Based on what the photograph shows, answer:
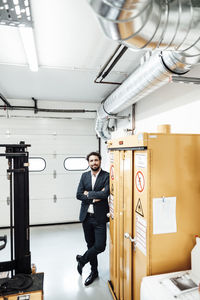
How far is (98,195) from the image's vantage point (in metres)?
2.80

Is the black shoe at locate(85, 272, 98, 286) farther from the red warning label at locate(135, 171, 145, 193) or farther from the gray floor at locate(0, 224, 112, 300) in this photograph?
the red warning label at locate(135, 171, 145, 193)

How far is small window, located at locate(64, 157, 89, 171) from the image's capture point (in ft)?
17.8

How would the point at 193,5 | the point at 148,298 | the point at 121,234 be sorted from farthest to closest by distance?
the point at 121,234 < the point at 148,298 < the point at 193,5

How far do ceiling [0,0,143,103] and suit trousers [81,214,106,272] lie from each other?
2.28 m

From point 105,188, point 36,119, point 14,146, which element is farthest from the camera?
point 36,119

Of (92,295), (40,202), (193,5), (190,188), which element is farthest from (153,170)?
(40,202)

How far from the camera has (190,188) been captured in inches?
70.4

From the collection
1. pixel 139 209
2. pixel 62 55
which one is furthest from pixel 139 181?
pixel 62 55

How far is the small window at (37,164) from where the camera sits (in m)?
5.22

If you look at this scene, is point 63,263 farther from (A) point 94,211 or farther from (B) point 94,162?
(B) point 94,162

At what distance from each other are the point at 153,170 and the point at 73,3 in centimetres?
158

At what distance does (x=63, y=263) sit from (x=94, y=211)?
136cm

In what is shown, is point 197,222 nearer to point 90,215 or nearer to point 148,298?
point 148,298

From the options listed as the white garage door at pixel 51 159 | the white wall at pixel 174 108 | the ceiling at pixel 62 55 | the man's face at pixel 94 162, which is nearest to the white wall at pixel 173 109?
the white wall at pixel 174 108
